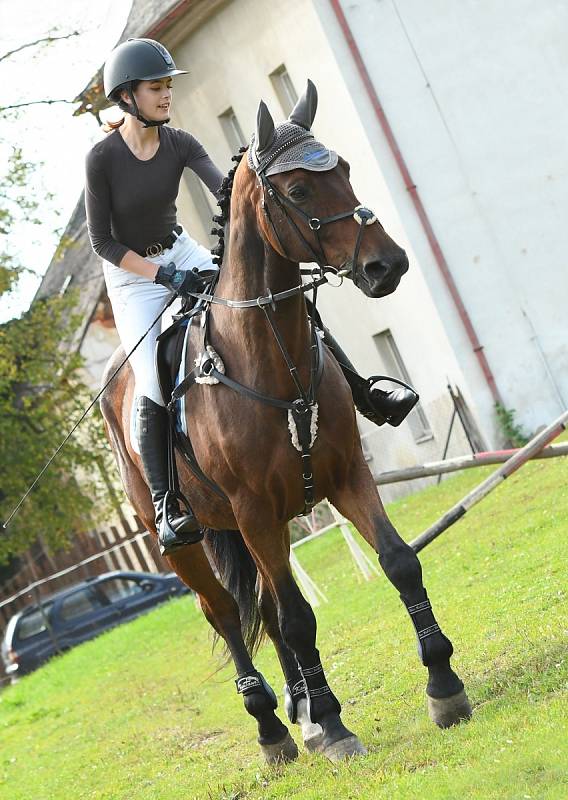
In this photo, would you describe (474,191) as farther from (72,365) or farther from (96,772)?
(96,772)

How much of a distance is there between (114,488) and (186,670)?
16116 mm

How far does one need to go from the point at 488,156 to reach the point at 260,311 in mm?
19501

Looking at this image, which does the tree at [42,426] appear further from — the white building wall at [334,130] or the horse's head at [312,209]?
the horse's head at [312,209]

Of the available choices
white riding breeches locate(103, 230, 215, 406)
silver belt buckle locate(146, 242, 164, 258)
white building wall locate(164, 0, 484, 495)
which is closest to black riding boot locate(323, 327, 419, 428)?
white riding breeches locate(103, 230, 215, 406)

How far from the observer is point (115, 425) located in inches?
383

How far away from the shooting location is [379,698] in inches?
352

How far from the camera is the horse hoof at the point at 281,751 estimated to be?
8.22m

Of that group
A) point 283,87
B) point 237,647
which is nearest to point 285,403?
point 237,647

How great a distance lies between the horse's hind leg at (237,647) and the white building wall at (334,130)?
52.4ft

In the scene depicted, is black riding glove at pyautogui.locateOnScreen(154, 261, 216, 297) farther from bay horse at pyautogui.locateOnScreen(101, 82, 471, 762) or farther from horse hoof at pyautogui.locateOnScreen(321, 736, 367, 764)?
horse hoof at pyautogui.locateOnScreen(321, 736, 367, 764)

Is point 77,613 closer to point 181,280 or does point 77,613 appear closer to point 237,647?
point 237,647

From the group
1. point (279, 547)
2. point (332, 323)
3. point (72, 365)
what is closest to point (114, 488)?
point (72, 365)

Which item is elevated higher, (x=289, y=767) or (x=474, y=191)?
(x=474, y=191)

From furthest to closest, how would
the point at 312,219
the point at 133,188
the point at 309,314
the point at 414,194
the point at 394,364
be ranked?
1. the point at 394,364
2. the point at 414,194
3. the point at 133,188
4. the point at 309,314
5. the point at 312,219
